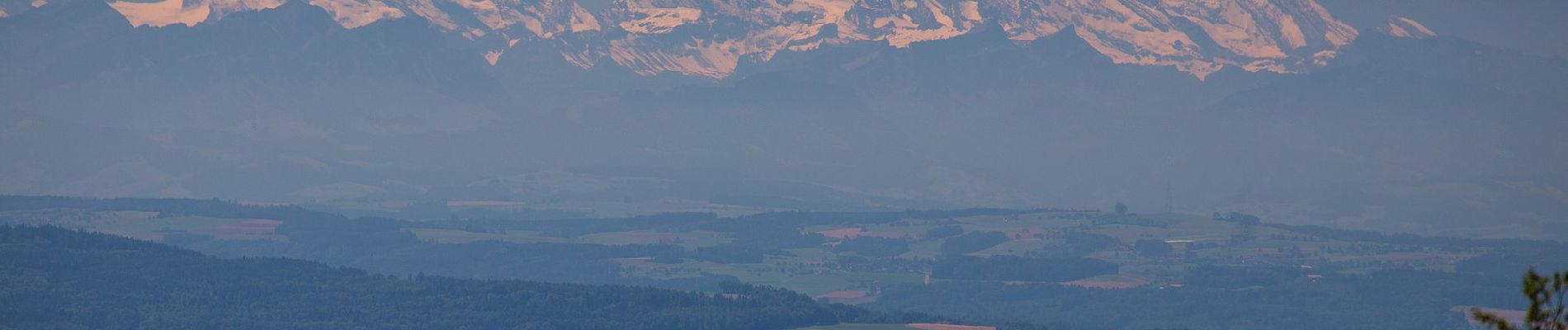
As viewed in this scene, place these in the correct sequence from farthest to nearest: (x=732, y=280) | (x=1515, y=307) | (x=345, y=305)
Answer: (x=732, y=280) < (x=1515, y=307) < (x=345, y=305)

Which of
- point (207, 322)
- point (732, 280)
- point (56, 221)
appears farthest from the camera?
point (56, 221)

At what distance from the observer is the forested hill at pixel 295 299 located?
473 ft

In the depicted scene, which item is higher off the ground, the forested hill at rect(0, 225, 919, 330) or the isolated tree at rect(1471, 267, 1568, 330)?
the isolated tree at rect(1471, 267, 1568, 330)

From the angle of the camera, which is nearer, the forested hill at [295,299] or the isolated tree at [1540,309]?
the isolated tree at [1540,309]

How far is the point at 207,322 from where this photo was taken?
142m

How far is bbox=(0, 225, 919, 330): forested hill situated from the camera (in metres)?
144

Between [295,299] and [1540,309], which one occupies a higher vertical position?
[1540,309]

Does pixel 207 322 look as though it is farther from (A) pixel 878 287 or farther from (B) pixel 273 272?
(A) pixel 878 287

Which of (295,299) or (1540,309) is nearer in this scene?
(1540,309)

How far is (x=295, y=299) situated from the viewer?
15425 centimetres

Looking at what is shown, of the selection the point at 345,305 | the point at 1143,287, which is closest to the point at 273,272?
the point at 345,305

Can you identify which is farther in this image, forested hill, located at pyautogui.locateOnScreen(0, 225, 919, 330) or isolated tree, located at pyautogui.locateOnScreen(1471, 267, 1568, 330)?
forested hill, located at pyautogui.locateOnScreen(0, 225, 919, 330)

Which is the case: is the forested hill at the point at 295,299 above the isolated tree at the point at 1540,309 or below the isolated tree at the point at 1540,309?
below

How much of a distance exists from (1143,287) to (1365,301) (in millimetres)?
14714
